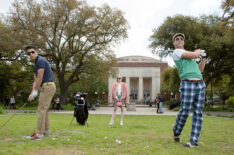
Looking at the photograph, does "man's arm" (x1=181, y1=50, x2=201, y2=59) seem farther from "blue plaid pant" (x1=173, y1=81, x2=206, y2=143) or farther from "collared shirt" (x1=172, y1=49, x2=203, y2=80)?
"blue plaid pant" (x1=173, y1=81, x2=206, y2=143)

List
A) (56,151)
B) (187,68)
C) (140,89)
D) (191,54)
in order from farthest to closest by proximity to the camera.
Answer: (140,89)
(187,68)
(191,54)
(56,151)

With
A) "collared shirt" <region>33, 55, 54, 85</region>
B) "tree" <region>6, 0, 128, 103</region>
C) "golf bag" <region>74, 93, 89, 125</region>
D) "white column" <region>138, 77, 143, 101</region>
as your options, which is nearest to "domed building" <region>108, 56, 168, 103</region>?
"white column" <region>138, 77, 143, 101</region>

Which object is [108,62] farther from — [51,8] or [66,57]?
[51,8]

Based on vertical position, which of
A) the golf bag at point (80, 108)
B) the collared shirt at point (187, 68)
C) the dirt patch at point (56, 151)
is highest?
the collared shirt at point (187, 68)

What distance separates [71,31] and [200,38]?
1297 cm

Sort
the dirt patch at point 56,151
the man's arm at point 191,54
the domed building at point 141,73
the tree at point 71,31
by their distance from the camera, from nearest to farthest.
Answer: the dirt patch at point 56,151, the man's arm at point 191,54, the tree at point 71,31, the domed building at point 141,73

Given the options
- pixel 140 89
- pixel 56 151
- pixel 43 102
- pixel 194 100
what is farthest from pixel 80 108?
pixel 140 89

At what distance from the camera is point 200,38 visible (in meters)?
23.4

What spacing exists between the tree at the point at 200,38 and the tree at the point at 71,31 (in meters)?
4.24

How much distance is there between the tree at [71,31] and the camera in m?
22.2

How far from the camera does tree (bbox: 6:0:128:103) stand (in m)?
22.2

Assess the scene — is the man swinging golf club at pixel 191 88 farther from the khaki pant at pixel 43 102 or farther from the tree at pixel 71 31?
the tree at pixel 71 31

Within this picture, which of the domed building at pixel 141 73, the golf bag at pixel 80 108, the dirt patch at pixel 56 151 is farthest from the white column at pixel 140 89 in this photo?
the dirt patch at pixel 56 151

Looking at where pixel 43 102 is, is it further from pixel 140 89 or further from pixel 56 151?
pixel 140 89
